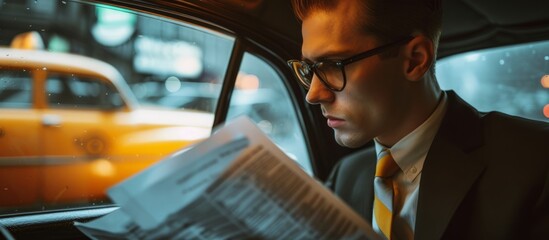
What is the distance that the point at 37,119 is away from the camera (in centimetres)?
236

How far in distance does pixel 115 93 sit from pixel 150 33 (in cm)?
Result: 61

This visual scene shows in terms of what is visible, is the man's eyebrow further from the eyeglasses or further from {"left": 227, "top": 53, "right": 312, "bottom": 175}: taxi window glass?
{"left": 227, "top": 53, "right": 312, "bottom": 175}: taxi window glass

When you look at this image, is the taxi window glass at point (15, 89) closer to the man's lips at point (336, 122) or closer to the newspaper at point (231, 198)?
the newspaper at point (231, 198)

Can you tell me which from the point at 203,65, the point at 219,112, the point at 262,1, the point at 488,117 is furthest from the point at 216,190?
the point at 203,65

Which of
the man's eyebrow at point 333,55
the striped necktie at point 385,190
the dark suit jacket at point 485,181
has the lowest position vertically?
the dark suit jacket at point 485,181

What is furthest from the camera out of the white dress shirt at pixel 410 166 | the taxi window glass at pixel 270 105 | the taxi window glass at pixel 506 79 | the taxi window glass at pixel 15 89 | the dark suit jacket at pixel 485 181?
the taxi window glass at pixel 270 105

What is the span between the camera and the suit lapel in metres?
1.39

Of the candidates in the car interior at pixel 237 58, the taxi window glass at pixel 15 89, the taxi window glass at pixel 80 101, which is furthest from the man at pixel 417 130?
the taxi window glass at pixel 15 89

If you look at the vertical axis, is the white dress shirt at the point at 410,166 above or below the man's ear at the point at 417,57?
below

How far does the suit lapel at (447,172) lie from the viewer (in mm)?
1395

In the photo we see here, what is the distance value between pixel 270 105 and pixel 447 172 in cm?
155

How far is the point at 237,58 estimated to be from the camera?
242cm

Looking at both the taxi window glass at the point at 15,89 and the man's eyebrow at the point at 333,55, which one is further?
the taxi window glass at the point at 15,89

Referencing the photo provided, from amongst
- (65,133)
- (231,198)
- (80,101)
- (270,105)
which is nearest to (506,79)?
(270,105)
